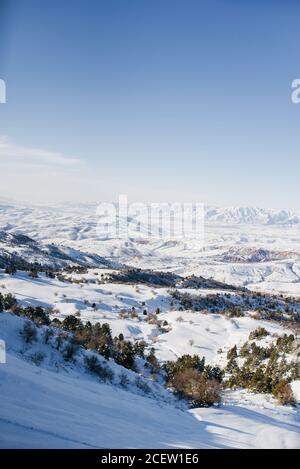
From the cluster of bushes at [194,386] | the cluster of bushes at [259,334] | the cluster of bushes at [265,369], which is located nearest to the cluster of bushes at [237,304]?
the cluster of bushes at [259,334]

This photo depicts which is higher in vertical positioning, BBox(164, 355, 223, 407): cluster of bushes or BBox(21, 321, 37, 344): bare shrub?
BBox(21, 321, 37, 344): bare shrub

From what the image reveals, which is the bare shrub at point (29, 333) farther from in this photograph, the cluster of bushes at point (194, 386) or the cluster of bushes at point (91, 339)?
the cluster of bushes at point (194, 386)

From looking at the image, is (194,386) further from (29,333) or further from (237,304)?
(237,304)

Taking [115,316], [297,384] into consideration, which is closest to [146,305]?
[115,316]

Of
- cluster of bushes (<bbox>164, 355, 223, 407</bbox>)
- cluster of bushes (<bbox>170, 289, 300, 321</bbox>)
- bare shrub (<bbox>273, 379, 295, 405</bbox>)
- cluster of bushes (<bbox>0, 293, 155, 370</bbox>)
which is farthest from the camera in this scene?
cluster of bushes (<bbox>170, 289, 300, 321</bbox>)

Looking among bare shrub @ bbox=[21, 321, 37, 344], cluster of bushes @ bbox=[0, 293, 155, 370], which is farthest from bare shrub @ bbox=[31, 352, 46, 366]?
cluster of bushes @ bbox=[0, 293, 155, 370]

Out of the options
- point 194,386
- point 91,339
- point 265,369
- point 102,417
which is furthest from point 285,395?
point 102,417

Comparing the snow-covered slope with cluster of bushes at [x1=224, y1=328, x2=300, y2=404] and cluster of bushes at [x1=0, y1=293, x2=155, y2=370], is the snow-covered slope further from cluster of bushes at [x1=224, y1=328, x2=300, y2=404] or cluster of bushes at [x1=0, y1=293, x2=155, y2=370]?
cluster of bushes at [x1=0, y1=293, x2=155, y2=370]

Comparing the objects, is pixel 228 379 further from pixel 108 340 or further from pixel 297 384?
pixel 108 340
